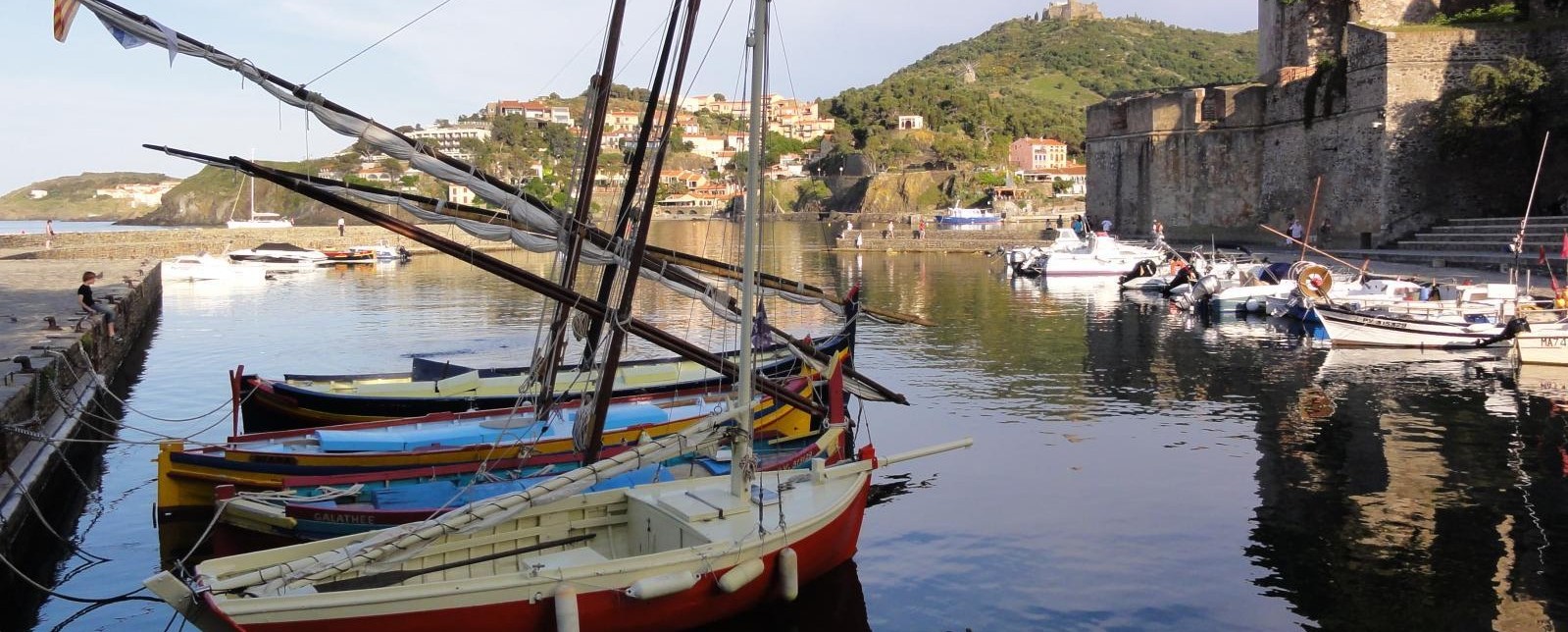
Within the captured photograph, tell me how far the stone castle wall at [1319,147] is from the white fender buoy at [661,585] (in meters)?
34.3

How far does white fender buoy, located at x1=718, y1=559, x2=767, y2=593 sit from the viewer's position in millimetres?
8734

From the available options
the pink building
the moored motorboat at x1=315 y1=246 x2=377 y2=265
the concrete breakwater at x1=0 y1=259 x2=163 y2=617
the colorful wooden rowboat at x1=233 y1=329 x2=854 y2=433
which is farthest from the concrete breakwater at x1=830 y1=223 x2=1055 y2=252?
the pink building

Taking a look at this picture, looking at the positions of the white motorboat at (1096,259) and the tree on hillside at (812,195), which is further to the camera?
the tree on hillside at (812,195)

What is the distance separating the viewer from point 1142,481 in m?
14.2

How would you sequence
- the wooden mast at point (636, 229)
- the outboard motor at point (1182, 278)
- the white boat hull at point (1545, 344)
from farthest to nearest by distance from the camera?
the outboard motor at point (1182, 278), the white boat hull at point (1545, 344), the wooden mast at point (636, 229)

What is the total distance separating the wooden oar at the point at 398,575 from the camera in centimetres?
845

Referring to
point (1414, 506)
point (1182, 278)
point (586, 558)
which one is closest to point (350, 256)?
point (1182, 278)

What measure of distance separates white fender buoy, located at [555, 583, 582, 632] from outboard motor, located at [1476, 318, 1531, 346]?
63.0ft

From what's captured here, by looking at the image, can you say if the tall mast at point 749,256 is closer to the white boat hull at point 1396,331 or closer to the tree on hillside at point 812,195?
the white boat hull at point 1396,331

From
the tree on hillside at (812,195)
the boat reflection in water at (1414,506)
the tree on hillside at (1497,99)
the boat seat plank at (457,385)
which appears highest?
the tree on hillside at (812,195)

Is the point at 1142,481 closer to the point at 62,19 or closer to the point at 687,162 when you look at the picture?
the point at 62,19

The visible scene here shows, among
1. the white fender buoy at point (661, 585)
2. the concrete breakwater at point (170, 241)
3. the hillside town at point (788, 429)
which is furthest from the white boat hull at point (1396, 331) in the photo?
the concrete breakwater at point (170, 241)

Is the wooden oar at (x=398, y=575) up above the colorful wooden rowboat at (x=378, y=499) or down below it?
below

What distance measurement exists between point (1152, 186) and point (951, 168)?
92.6 meters
